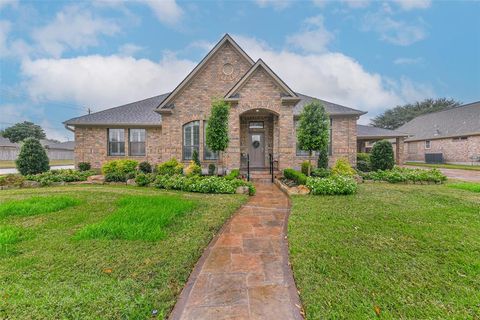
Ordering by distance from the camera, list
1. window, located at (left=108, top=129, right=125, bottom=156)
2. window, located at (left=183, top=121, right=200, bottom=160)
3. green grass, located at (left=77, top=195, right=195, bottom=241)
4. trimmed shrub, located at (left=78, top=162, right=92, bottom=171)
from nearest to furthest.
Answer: green grass, located at (left=77, top=195, right=195, bottom=241), window, located at (left=183, top=121, right=200, bottom=160), trimmed shrub, located at (left=78, top=162, right=92, bottom=171), window, located at (left=108, top=129, right=125, bottom=156)

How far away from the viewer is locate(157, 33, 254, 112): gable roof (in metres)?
11.4

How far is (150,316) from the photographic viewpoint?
1953mm

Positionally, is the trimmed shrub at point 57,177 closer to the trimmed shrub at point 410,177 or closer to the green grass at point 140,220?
the green grass at point 140,220

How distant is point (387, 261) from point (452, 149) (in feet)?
92.5

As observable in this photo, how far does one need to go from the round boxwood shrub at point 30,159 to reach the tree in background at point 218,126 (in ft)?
29.5

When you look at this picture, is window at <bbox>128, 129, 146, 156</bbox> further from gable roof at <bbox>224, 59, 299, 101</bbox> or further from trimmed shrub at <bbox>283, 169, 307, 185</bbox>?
trimmed shrub at <bbox>283, 169, 307, 185</bbox>

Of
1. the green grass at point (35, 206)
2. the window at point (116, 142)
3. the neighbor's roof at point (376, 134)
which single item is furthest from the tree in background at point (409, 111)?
the green grass at point (35, 206)

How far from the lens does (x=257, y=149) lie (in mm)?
12234

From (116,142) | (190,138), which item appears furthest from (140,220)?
(116,142)

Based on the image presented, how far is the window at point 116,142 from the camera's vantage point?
13609mm

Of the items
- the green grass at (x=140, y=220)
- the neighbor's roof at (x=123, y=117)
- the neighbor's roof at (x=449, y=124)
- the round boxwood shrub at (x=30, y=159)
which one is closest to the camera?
the green grass at (x=140, y=220)

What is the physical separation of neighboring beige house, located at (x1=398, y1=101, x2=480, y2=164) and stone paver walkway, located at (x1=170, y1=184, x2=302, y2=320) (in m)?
25.9

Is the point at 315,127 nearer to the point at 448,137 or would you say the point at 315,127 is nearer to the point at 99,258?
the point at 99,258

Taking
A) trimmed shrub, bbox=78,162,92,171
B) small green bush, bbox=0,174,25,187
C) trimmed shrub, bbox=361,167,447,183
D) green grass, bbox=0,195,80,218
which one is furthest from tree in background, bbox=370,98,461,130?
small green bush, bbox=0,174,25,187
